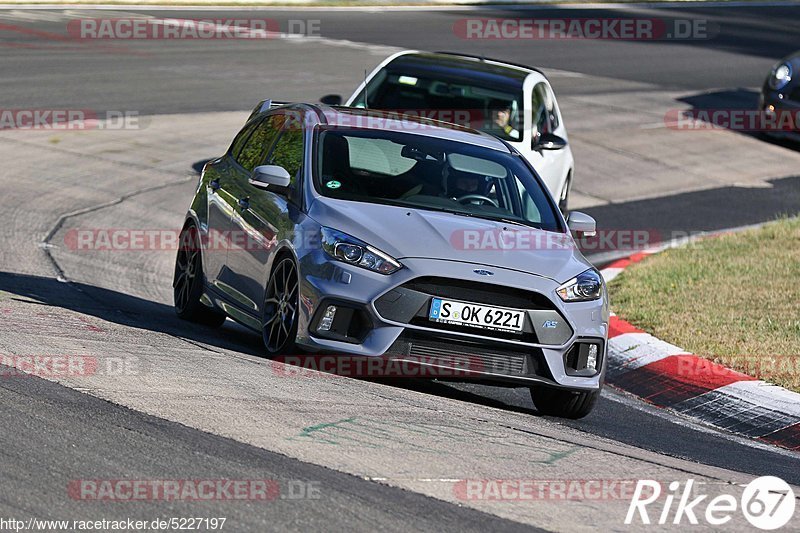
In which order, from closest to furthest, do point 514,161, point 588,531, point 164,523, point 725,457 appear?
point 164,523 < point 588,531 < point 725,457 < point 514,161

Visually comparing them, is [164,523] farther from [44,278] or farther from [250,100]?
[250,100]

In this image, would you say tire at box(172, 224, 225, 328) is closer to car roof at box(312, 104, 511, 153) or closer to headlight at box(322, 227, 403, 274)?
car roof at box(312, 104, 511, 153)

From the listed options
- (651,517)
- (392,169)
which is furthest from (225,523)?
(392,169)

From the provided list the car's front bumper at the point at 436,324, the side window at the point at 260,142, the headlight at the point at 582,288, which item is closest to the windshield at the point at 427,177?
the side window at the point at 260,142

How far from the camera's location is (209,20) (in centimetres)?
3012

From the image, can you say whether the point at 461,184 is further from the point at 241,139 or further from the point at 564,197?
the point at 564,197

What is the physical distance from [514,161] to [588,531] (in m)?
4.48

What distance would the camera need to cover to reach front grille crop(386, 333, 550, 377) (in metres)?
7.75

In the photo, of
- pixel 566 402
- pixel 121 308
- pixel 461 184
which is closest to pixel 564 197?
pixel 461 184

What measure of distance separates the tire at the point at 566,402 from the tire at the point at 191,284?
2388mm

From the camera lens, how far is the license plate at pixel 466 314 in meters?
7.77

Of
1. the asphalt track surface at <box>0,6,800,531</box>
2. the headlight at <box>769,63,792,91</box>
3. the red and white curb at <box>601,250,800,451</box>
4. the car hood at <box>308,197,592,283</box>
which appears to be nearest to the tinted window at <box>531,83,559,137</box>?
the asphalt track surface at <box>0,6,800,531</box>

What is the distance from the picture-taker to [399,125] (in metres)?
9.53

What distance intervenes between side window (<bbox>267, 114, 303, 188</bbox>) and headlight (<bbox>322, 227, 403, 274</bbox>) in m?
0.89
